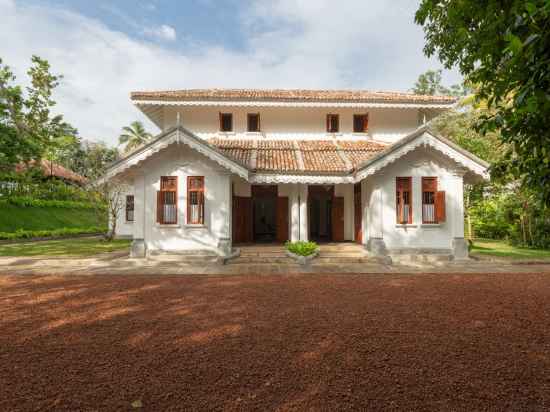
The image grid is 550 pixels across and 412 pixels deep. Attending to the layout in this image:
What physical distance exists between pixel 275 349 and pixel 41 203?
28.9 m

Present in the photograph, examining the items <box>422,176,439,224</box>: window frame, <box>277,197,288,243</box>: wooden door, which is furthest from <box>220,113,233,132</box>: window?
<box>422,176,439,224</box>: window frame

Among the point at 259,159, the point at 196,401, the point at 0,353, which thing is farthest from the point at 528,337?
the point at 259,159

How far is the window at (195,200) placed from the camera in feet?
38.5

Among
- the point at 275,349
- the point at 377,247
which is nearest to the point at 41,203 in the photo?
the point at 377,247

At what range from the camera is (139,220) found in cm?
1165

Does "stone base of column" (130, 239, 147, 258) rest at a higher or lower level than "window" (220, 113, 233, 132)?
lower

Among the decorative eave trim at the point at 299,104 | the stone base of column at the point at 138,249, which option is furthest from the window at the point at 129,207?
the stone base of column at the point at 138,249

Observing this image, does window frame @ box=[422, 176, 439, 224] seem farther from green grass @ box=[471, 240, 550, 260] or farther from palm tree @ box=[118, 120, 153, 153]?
palm tree @ box=[118, 120, 153, 153]

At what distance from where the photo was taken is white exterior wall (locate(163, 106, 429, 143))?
620 inches

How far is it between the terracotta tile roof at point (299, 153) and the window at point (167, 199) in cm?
257

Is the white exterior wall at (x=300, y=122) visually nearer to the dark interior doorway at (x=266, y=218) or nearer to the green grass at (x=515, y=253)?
the dark interior doorway at (x=266, y=218)

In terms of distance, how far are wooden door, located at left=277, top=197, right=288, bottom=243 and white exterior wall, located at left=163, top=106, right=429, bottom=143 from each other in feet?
14.0

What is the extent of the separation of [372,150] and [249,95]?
23.5 feet

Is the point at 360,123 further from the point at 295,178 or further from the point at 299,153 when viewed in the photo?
the point at 295,178
